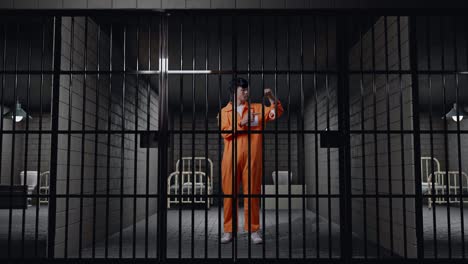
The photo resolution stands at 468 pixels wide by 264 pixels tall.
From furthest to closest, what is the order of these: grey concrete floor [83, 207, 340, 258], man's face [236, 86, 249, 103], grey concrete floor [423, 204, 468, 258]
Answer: man's face [236, 86, 249, 103] < grey concrete floor [83, 207, 340, 258] < grey concrete floor [423, 204, 468, 258]

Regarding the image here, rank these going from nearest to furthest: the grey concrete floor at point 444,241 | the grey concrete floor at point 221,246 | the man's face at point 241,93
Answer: the grey concrete floor at point 444,241 → the grey concrete floor at point 221,246 → the man's face at point 241,93

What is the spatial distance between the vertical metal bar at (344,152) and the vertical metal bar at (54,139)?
7.26ft

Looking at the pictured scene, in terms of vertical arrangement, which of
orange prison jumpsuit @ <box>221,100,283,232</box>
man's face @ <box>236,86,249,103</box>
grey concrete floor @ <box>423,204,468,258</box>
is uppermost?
man's face @ <box>236,86,249,103</box>

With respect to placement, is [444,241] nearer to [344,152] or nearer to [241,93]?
[344,152]

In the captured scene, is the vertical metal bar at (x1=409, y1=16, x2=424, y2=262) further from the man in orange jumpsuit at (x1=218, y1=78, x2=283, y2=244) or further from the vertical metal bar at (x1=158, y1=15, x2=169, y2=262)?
the vertical metal bar at (x1=158, y1=15, x2=169, y2=262)

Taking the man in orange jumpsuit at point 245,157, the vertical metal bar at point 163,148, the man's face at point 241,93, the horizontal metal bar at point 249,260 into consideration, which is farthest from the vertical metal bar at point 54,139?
the man's face at point 241,93

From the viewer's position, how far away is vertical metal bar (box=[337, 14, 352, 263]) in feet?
10.4

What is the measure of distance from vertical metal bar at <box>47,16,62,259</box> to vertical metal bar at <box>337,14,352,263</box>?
Result: 7.26ft

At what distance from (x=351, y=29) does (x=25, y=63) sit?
5335 millimetres

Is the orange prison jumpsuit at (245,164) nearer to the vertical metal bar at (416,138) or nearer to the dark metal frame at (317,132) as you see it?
the dark metal frame at (317,132)

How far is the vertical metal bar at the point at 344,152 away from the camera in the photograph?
317 centimetres

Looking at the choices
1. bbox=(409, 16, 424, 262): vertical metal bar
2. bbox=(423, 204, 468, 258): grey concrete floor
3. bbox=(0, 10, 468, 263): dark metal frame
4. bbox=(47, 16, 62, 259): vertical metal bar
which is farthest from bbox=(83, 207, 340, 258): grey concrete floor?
bbox=(423, 204, 468, 258): grey concrete floor

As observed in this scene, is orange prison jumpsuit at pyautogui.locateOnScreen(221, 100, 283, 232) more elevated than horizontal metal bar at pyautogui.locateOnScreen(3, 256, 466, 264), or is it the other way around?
orange prison jumpsuit at pyautogui.locateOnScreen(221, 100, 283, 232)

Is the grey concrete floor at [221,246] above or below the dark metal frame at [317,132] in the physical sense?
below
